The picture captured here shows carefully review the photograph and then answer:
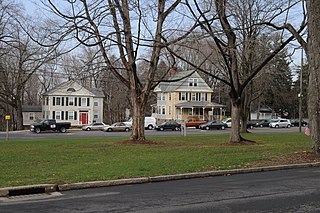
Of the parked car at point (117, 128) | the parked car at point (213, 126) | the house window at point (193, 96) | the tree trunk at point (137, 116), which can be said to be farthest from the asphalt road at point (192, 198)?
the house window at point (193, 96)

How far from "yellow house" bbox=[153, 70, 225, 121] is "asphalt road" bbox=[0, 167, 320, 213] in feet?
200

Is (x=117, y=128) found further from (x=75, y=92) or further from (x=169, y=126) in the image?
(x=75, y=92)

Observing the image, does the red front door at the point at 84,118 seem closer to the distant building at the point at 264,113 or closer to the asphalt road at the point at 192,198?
the distant building at the point at 264,113

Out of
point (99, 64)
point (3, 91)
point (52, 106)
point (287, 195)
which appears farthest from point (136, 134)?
point (52, 106)

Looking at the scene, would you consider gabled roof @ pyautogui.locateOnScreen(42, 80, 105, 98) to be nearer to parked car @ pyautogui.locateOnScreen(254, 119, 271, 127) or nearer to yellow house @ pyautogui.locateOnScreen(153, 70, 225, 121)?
yellow house @ pyautogui.locateOnScreen(153, 70, 225, 121)

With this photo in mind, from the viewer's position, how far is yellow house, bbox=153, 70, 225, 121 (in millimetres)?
71688

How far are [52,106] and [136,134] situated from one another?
4643cm

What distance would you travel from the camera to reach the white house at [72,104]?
67312 mm

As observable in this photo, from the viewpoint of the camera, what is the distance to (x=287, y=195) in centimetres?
831

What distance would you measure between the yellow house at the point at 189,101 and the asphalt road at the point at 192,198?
200ft

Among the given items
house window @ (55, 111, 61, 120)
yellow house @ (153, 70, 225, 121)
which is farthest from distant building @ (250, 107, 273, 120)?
house window @ (55, 111, 61, 120)

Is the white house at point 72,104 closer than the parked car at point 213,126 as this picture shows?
No

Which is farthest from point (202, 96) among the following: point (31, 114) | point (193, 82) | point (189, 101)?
point (31, 114)

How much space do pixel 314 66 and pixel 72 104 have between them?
188ft
